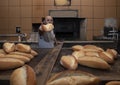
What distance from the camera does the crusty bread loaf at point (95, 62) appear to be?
39.7 inches

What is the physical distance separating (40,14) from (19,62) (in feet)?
16.5

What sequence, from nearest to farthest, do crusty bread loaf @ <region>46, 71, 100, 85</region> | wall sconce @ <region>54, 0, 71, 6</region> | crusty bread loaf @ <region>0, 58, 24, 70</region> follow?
crusty bread loaf @ <region>46, 71, 100, 85</region> < crusty bread loaf @ <region>0, 58, 24, 70</region> < wall sconce @ <region>54, 0, 71, 6</region>

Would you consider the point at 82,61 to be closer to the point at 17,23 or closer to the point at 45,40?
the point at 45,40

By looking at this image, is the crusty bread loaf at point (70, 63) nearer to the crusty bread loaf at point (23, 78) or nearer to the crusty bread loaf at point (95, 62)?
the crusty bread loaf at point (95, 62)

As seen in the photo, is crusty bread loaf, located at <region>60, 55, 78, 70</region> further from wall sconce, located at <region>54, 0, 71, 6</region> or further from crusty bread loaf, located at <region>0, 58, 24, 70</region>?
wall sconce, located at <region>54, 0, 71, 6</region>

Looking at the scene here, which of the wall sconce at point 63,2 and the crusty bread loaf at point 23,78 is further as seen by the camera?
the wall sconce at point 63,2

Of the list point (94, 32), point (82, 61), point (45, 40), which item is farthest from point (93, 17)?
point (82, 61)

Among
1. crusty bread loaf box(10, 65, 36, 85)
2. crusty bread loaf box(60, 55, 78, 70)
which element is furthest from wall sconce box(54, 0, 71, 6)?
crusty bread loaf box(10, 65, 36, 85)

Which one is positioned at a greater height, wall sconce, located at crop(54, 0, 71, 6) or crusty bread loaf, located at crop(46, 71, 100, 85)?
wall sconce, located at crop(54, 0, 71, 6)

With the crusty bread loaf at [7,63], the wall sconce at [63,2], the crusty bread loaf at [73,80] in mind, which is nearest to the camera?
the crusty bread loaf at [73,80]

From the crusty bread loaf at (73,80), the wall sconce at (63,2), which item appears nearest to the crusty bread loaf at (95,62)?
the crusty bread loaf at (73,80)

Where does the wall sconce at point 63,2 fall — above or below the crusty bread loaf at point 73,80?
above

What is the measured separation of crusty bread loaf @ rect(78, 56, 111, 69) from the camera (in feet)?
3.31

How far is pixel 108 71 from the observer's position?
3.33 feet
